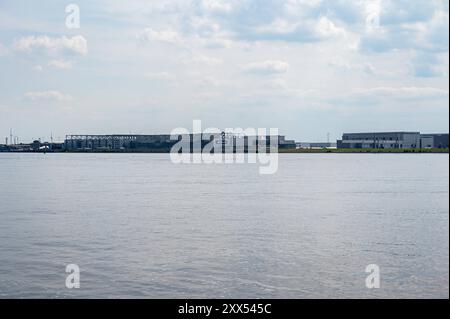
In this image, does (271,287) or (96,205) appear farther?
(96,205)

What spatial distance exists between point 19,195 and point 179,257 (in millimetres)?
30295

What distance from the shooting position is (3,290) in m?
18.2

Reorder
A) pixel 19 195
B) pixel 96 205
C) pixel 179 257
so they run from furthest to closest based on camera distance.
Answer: pixel 19 195 → pixel 96 205 → pixel 179 257

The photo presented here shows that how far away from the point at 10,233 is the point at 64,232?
243cm

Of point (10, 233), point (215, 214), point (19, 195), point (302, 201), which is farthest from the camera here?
point (19, 195)

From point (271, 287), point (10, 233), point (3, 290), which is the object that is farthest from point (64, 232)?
point (271, 287)

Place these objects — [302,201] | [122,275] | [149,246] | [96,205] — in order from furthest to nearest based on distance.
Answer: [302,201] < [96,205] < [149,246] < [122,275]

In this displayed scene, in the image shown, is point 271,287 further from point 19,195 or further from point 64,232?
point 19,195
